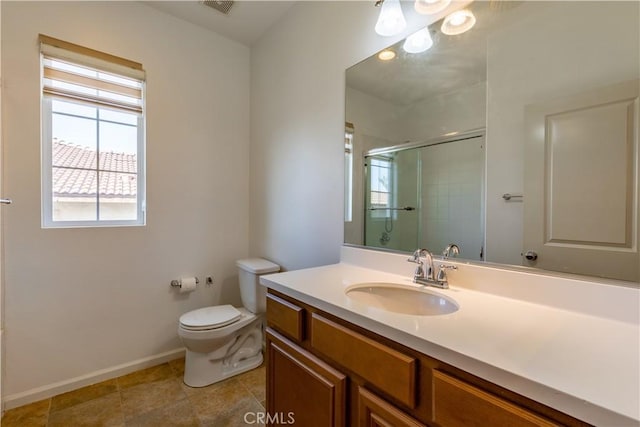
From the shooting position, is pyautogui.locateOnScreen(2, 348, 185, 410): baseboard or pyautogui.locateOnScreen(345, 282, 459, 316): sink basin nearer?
pyautogui.locateOnScreen(345, 282, 459, 316): sink basin

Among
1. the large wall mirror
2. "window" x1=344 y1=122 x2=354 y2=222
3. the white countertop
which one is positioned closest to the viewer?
the white countertop

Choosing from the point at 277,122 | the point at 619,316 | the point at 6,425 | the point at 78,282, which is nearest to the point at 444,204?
the point at 619,316

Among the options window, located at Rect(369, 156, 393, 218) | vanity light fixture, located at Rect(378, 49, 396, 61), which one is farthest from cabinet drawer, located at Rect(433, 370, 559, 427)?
vanity light fixture, located at Rect(378, 49, 396, 61)

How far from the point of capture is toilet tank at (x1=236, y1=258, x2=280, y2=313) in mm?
2047

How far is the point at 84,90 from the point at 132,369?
1.91 m

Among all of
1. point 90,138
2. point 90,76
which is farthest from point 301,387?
point 90,76

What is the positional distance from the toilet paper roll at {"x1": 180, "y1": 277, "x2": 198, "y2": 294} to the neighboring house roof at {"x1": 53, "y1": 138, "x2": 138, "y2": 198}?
716 mm

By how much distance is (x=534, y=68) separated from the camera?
1.00 m

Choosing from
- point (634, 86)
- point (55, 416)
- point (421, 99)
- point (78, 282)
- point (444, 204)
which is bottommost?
point (55, 416)

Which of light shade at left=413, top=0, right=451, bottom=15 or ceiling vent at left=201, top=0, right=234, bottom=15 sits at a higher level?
ceiling vent at left=201, top=0, right=234, bottom=15

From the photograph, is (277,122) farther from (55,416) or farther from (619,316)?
(55,416)

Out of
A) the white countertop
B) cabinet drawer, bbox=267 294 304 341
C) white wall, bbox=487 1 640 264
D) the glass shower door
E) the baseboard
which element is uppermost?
white wall, bbox=487 1 640 264

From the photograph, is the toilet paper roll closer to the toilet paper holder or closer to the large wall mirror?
the toilet paper holder

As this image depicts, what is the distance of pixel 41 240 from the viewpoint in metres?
1.72
